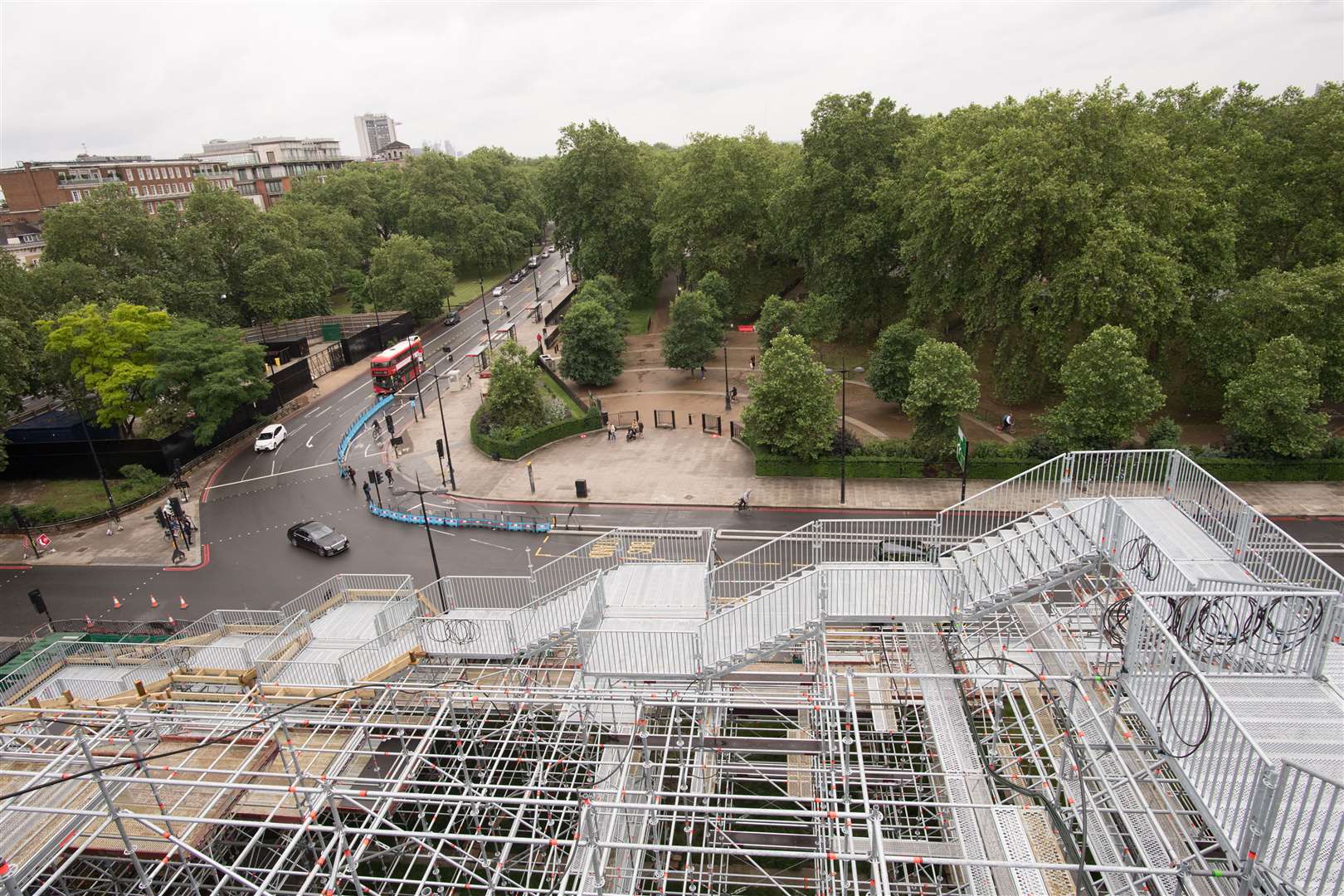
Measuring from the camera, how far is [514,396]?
39.2 meters

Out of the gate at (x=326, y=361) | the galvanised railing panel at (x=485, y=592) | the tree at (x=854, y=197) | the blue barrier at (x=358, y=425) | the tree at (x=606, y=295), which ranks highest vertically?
the tree at (x=854, y=197)

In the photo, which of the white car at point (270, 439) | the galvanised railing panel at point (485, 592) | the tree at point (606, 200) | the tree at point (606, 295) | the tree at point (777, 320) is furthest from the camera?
the tree at point (606, 200)

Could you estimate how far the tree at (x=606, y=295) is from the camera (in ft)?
164

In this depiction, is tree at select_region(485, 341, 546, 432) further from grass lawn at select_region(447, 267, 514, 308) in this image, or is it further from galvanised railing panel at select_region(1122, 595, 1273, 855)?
grass lawn at select_region(447, 267, 514, 308)

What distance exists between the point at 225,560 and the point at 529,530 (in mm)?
11858

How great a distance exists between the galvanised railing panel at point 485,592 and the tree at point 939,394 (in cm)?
1739

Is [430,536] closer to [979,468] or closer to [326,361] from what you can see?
[979,468]

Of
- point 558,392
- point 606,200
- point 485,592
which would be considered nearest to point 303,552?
point 485,592

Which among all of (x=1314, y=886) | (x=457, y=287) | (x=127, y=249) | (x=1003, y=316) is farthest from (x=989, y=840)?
(x=457, y=287)

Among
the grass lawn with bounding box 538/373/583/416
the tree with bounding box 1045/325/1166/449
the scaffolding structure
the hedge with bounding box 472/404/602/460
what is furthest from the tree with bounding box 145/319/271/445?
the tree with bounding box 1045/325/1166/449

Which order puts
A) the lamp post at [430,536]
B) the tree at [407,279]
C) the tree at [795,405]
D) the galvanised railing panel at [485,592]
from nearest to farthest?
the lamp post at [430,536]
the galvanised railing panel at [485,592]
the tree at [795,405]
the tree at [407,279]

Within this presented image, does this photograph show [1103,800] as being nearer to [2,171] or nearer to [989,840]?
[989,840]

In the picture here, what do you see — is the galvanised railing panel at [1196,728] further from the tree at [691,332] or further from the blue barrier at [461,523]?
the tree at [691,332]

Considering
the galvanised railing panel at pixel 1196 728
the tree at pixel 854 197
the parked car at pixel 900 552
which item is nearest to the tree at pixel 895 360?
the tree at pixel 854 197
